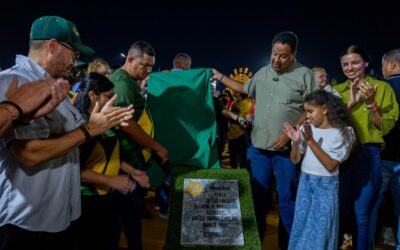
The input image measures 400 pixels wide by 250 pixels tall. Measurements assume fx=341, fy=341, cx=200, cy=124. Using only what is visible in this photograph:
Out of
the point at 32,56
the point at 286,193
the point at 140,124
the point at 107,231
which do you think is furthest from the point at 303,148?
the point at 32,56

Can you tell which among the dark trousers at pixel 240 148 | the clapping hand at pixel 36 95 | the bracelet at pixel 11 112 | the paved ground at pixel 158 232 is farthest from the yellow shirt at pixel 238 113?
the bracelet at pixel 11 112

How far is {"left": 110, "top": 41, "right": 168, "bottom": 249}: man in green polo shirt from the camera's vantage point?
267 centimetres

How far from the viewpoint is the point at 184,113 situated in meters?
3.51

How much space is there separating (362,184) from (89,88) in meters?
2.35

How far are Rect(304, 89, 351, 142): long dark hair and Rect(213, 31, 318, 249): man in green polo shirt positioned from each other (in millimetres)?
265

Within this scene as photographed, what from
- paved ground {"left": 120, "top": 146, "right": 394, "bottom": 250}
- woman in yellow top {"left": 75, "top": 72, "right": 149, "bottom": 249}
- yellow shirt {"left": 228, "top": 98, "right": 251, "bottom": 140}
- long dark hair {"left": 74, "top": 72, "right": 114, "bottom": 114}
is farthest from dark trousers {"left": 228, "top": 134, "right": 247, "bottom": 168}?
long dark hair {"left": 74, "top": 72, "right": 114, "bottom": 114}

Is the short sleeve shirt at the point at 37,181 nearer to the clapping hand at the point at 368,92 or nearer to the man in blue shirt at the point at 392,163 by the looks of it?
the clapping hand at the point at 368,92

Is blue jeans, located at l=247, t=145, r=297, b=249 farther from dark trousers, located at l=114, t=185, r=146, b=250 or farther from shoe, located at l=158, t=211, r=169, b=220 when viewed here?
shoe, located at l=158, t=211, r=169, b=220

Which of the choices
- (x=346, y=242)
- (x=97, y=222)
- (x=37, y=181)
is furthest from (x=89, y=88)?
(x=346, y=242)

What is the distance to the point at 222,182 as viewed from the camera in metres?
3.22

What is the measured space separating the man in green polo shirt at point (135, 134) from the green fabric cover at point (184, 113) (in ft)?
1.59

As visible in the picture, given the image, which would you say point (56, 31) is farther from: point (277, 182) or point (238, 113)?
point (238, 113)

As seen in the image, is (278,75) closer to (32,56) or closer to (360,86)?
(360,86)

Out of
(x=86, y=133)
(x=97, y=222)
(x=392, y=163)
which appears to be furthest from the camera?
(x=392, y=163)
